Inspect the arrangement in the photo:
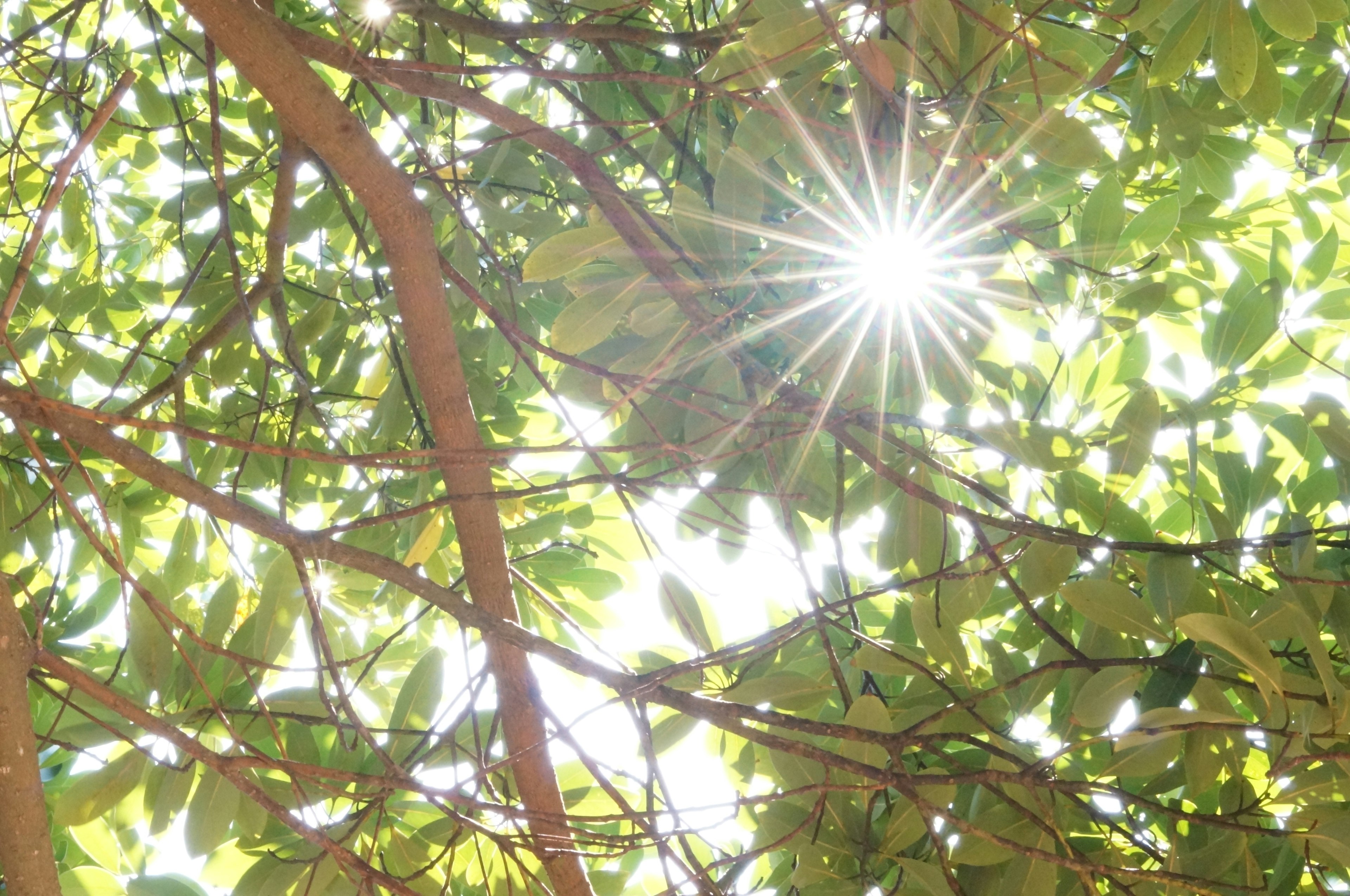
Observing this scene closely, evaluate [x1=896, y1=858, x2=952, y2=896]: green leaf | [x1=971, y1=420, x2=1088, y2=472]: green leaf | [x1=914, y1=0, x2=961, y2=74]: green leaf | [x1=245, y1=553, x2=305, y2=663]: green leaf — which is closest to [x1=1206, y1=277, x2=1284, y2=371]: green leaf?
[x1=971, y1=420, x2=1088, y2=472]: green leaf

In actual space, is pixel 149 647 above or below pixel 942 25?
below

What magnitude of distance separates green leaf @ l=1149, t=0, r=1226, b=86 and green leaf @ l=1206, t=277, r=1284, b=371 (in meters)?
0.33

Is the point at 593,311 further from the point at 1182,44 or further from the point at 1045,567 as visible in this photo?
the point at 1182,44

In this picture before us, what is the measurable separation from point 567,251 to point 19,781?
0.81 meters

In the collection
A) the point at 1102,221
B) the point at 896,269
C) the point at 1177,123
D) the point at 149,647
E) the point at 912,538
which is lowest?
the point at 149,647

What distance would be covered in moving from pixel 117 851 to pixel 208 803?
576mm

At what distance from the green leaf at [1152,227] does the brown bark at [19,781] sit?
153cm

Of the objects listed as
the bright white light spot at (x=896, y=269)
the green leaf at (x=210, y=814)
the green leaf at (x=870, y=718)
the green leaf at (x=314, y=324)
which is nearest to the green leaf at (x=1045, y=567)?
the green leaf at (x=870, y=718)

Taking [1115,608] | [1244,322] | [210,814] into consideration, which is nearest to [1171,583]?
[1115,608]

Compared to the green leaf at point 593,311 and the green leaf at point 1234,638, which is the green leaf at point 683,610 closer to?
the green leaf at point 593,311

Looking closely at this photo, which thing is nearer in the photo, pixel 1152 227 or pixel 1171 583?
pixel 1171 583

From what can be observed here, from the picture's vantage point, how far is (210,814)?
1134mm

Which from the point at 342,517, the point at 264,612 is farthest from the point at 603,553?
the point at 264,612

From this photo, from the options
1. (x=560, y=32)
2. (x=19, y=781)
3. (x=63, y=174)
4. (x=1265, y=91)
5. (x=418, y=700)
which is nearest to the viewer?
(x=63, y=174)
